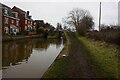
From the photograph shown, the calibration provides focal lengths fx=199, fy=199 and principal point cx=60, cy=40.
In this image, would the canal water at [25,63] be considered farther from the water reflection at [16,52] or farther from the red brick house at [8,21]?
the red brick house at [8,21]

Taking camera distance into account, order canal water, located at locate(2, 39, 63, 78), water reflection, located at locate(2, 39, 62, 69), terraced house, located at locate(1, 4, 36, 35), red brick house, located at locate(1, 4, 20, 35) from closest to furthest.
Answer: canal water, located at locate(2, 39, 63, 78)
water reflection, located at locate(2, 39, 62, 69)
red brick house, located at locate(1, 4, 20, 35)
terraced house, located at locate(1, 4, 36, 35)

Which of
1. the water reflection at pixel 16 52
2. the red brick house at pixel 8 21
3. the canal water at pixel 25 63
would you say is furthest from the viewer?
the red brick house at pixel 8 21

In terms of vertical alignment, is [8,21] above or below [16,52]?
above

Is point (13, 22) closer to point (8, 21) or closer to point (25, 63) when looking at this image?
point (8, 21)

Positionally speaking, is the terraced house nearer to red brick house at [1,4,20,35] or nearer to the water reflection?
red brick house at [1,4,20,35]

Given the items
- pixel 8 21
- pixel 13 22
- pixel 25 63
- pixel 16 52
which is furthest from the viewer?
pixel 13 22

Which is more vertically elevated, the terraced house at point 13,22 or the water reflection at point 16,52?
the terraced house at point 13,22

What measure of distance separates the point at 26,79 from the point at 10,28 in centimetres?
4512

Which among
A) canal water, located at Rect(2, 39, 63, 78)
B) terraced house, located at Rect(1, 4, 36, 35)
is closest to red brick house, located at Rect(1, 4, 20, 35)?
terraced house, located at Rect(1, 4, 36, 35)

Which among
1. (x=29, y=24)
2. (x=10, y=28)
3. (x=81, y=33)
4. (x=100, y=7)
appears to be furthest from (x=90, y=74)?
(x=29, y=24)

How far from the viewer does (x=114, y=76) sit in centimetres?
862

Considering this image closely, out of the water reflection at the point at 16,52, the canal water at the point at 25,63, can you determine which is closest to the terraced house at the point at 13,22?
the water reflection at the point at 16,52

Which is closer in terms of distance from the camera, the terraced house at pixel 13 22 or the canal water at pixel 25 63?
the canal water at pixel 25 63

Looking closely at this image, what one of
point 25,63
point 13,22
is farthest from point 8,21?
point 25,63
